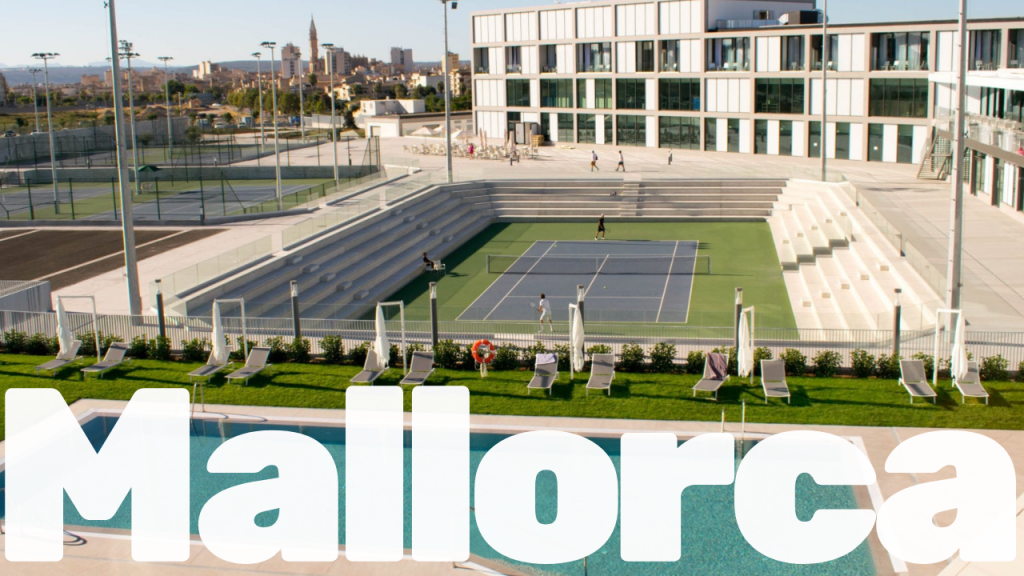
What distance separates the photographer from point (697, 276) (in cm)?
3481

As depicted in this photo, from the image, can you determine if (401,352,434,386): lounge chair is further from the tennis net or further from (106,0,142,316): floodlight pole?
the tennis net

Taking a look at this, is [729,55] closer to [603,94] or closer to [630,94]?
[630,94]

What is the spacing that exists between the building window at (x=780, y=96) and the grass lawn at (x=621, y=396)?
1796 inches

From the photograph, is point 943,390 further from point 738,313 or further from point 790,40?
point 790,40

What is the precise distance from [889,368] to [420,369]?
9990 millimetres

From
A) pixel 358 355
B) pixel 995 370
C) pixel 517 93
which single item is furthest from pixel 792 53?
pixel 358 355

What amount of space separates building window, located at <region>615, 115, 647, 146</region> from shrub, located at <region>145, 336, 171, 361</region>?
176ft

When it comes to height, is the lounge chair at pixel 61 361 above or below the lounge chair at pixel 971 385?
above

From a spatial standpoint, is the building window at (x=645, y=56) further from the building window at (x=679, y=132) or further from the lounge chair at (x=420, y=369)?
the lounge chair at (x=420, y=369)

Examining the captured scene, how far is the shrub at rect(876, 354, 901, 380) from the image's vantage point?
20289mm

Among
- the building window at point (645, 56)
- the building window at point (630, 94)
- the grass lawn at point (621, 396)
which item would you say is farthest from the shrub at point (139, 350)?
the building window at point (630, 94)

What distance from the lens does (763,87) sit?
64250 millimetres

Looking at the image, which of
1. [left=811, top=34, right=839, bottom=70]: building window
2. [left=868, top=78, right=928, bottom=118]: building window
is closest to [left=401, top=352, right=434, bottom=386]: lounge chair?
[left=868, top=78, right=928, bottom=118]: building window

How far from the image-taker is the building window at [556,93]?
7606 centimetres
